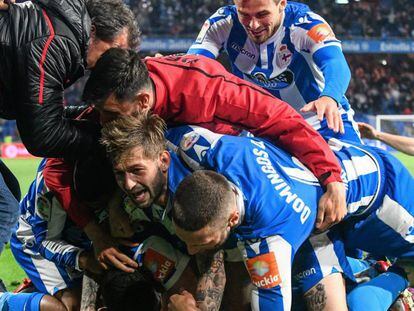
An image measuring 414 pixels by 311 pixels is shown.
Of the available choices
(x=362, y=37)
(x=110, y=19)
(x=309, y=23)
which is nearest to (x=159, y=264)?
(x=110, y=19)

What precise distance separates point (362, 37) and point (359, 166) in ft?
75.7

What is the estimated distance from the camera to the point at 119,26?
3.80 m

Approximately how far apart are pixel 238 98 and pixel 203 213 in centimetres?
64

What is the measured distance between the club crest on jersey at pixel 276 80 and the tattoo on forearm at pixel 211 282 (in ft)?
5.20

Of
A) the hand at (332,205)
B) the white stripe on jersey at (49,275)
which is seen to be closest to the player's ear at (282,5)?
the hand at (332,205)

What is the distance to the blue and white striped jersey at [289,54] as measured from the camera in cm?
448

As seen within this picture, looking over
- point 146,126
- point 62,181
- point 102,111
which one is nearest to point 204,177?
point 146,126

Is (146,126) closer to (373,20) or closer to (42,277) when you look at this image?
(42,277)

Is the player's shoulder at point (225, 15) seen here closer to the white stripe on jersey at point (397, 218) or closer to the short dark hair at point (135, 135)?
the short dark hair at point (135, 135)

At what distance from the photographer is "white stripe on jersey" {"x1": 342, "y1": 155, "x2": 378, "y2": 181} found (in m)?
3.71

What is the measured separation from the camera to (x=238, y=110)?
135 inches

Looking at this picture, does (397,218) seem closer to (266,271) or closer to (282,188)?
(282,188)

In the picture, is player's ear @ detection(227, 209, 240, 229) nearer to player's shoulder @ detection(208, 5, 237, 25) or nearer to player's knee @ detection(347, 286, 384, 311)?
player's knee @ detection(347, 286, 384, 311)

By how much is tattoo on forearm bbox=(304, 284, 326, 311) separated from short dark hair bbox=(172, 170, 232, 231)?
2.74ft
